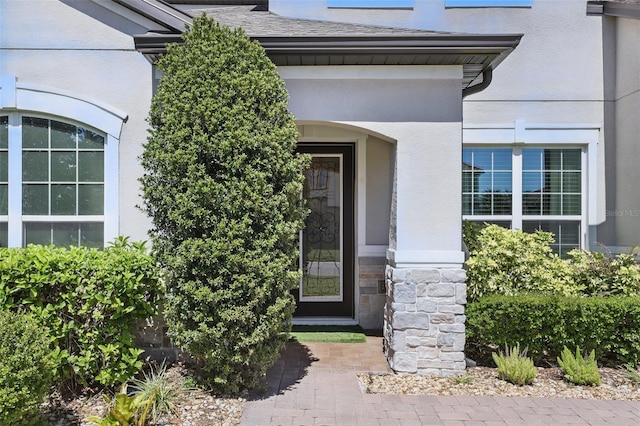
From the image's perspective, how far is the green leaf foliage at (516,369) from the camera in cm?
486

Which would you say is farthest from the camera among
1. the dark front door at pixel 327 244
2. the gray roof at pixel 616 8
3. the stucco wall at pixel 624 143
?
the dark front door at pixel 327 244

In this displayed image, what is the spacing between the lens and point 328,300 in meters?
7.11

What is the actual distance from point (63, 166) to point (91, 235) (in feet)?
3.07

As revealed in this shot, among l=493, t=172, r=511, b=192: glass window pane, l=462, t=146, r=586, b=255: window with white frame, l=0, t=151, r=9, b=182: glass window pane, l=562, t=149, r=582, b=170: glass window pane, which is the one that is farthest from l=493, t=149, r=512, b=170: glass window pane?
l=0, t=151, r=9, b=182: glass window pane

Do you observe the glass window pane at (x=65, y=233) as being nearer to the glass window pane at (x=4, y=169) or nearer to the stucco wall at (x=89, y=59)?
the stucco wall at (x=89, y=59)

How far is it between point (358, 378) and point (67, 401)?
10.0 feet

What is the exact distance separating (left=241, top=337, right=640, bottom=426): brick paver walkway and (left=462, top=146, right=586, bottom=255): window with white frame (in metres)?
3.51

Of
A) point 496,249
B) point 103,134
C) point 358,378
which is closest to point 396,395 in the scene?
point 358,378

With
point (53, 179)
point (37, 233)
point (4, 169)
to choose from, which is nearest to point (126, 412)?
point (37, 233)

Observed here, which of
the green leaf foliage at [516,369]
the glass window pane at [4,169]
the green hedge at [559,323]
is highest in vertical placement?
the glass window pane at [4,169]

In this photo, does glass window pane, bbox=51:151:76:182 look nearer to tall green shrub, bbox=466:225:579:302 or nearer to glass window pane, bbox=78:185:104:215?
glass window pane, bbox=78:185:104:215

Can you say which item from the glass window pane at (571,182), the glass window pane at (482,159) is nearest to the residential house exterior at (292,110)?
the glass window pane at (482,159)

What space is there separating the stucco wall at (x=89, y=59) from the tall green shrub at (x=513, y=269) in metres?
4.26

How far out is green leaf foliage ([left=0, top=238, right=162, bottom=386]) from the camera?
4.17 metres
